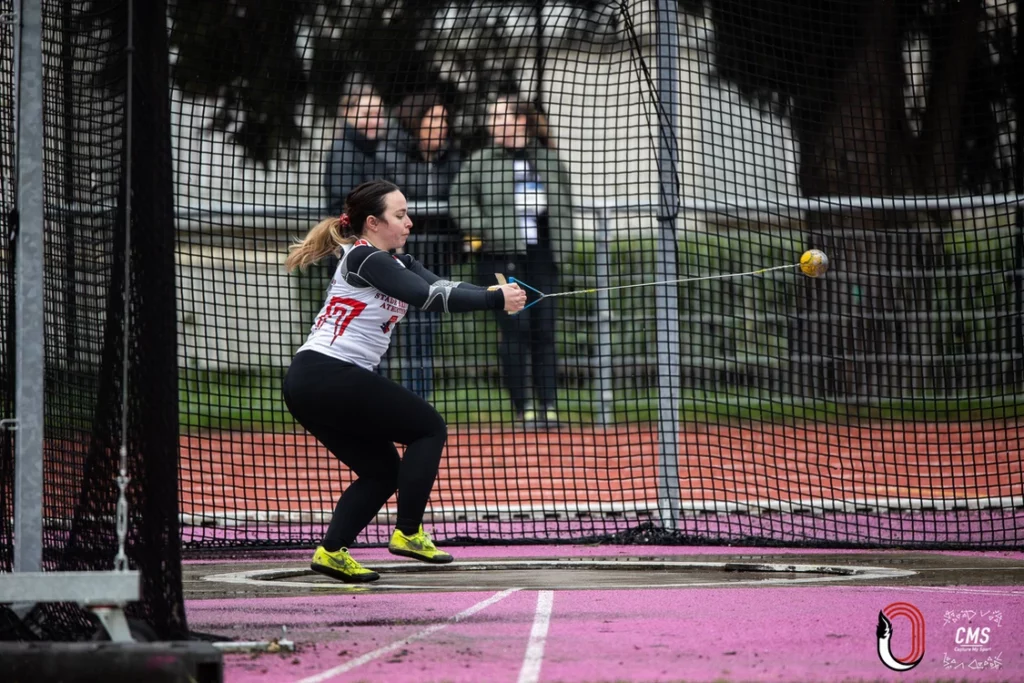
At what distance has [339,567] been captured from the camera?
6406mm

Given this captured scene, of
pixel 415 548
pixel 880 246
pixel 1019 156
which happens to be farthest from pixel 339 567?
pixel 880 246

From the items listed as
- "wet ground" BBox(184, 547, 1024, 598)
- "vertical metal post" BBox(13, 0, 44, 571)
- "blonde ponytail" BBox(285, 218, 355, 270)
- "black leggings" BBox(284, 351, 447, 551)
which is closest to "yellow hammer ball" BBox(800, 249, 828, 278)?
"wet ground" BBox(184, 547, 1024, 598)

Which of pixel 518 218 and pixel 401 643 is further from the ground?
pixel 518 218

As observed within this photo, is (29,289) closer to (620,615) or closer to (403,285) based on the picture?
(403,285)

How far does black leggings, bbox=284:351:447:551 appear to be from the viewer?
638cm

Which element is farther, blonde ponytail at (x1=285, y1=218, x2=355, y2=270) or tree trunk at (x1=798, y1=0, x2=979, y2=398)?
tree trunk at (x1=798, y1=0, x2=979, y2=398)

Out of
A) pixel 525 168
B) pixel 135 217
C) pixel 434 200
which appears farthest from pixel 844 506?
pixel 135 217

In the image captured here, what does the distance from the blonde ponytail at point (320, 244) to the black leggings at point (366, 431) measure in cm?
46

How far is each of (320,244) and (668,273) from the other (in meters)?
2.88

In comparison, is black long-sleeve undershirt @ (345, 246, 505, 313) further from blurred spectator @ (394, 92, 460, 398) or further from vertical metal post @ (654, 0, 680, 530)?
blurred spectator @ (394, 92, 460, 398)

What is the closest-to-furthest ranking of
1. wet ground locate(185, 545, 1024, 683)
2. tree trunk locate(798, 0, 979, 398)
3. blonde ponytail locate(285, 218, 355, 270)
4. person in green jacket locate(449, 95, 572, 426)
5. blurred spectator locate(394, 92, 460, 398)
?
wet ground locate(185, 545, 1024, 683)
blonde ponytail locate(285, 218, 355, 270)
person in green jacket locate(449, 95, 572, 426)
blurred spectator locate(394, 92, 460, 398)
tree trunk locate(798, 0, 979, 398)

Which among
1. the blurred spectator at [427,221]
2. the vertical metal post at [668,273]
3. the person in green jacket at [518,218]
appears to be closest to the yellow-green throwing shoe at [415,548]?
the vertical metal post at [668,273]

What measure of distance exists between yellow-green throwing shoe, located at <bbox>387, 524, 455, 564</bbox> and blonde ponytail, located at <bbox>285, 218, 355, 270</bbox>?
1.32 metres

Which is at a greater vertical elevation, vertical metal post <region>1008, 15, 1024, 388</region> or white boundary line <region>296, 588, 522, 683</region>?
vertical metal post <region>1008, 15, 1024, 388</region>
